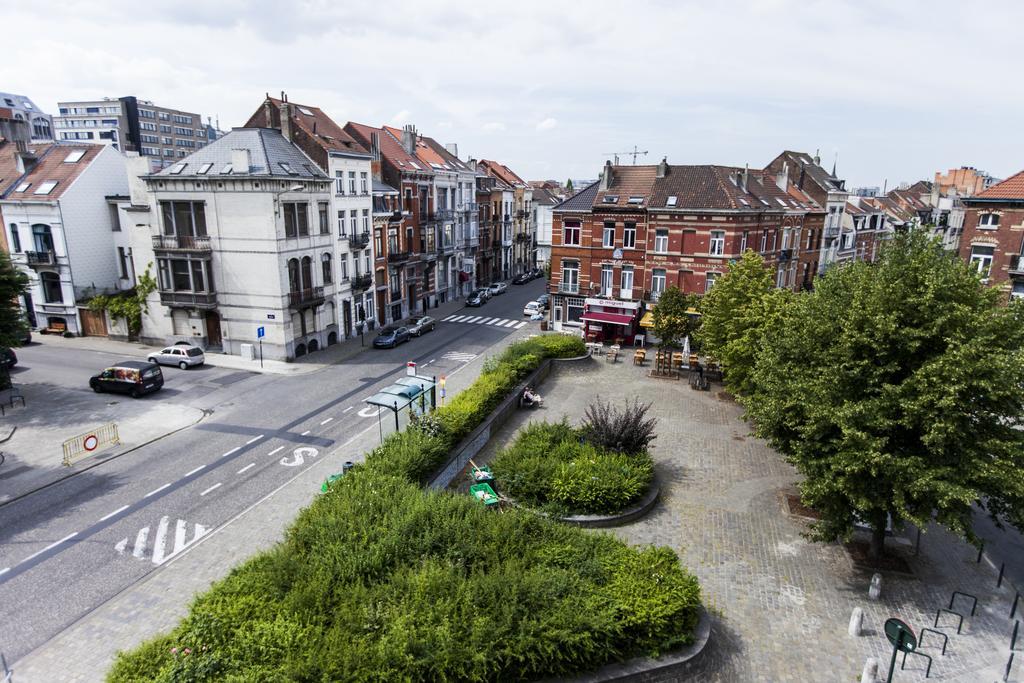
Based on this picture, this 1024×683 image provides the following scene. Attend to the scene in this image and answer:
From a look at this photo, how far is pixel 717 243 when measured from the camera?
38.1 m

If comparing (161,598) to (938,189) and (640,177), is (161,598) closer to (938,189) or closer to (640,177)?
(640,177)

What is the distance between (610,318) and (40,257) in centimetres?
3726

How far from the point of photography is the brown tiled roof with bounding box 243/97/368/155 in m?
37.2

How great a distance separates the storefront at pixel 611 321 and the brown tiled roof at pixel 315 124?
19.6 metres

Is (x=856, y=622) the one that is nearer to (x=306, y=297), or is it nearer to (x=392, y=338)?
(x=392, y=338)

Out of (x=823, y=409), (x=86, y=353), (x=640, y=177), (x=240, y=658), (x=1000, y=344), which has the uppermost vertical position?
(x=640, y=177)

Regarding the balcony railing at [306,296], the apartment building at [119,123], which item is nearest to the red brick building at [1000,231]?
the balcony railing at [306,296]

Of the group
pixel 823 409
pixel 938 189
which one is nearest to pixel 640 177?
pixel 823 409

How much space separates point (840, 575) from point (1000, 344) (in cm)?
668

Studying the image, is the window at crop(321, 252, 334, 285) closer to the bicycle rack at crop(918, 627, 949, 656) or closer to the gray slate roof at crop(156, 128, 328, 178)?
the gray slate roof at crop(156, 128, 328, 178)

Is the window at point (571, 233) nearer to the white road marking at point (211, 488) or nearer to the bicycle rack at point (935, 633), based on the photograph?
the white road marking at point (211, 488)

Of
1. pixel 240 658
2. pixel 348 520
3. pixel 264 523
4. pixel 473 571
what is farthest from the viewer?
pixel 264 523

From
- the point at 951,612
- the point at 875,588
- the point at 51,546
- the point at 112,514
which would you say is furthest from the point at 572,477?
the point at 51,546

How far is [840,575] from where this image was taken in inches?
588
